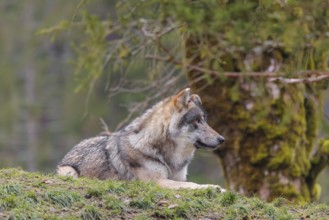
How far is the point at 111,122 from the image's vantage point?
40750 mm

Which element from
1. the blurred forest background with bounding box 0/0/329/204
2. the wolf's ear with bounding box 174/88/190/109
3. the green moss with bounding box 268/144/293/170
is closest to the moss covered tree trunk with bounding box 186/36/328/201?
the green moss with bounding box 268/144/293/170

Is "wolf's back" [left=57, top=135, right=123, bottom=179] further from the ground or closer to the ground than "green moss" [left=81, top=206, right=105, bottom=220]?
further from the ground

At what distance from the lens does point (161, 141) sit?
468 inches

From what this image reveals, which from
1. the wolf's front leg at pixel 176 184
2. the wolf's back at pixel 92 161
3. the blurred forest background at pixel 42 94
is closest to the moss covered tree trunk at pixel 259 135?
the wolf's back at pixel 92 161

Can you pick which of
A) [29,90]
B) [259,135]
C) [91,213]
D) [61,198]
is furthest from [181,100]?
[29,90]

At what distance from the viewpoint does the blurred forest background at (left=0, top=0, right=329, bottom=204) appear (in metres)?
41.4

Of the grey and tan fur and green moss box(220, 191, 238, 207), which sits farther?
the grey and tan fur

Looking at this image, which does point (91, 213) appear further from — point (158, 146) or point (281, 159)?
point (281, 159)

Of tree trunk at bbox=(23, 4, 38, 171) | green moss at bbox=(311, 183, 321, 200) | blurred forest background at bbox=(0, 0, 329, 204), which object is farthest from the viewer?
tree trunk at bbox=(23, 4, 38, 171)

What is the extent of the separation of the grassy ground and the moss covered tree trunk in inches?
169

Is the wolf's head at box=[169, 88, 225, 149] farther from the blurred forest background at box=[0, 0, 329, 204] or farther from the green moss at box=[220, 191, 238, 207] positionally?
the blurred forest background at box=[0, 0, 329, 204]

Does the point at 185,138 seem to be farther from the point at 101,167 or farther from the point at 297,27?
the point at 297,27

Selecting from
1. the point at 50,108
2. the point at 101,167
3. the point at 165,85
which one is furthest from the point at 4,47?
the point at 101,167

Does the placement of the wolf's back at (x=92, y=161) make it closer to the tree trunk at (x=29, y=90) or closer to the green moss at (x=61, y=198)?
the green moss at (x=61, y=198)
